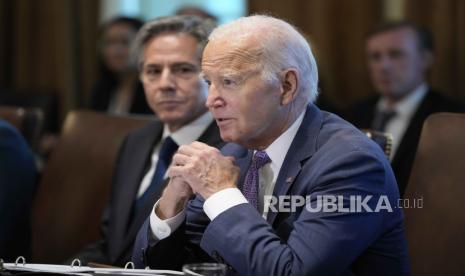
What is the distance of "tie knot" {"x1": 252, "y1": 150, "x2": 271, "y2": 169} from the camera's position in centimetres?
230

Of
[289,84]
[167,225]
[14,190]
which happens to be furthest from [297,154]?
[14,190]

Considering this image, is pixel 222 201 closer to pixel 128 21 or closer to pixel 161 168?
pixel 161 168

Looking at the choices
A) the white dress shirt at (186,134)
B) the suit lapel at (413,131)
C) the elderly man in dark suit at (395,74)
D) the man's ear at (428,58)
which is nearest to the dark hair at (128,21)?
the elderly man in dark suit at (395,74)

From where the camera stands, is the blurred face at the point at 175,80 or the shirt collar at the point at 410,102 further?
the shirt collar at the point at 410,102

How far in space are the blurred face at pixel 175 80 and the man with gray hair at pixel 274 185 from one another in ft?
2.22

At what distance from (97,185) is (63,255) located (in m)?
0.34

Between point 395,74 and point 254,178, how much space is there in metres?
2.35

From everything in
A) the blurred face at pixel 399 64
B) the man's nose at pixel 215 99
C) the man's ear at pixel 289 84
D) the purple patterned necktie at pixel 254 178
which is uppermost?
the man's ear at pixel 289 84

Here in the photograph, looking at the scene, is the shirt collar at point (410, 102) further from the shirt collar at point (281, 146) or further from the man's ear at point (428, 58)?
the shirt collar at point (281, 146)

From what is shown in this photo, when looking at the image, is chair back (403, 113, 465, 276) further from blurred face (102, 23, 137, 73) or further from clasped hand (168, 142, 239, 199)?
blurred face (102, 23, 137, 73)

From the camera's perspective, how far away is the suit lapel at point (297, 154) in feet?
7.18

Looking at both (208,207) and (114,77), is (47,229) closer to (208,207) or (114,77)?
(208,207)

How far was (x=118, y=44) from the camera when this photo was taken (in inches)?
218

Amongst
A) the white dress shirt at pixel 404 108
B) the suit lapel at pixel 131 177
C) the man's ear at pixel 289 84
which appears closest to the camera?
the man's ear at pixel 289 84
